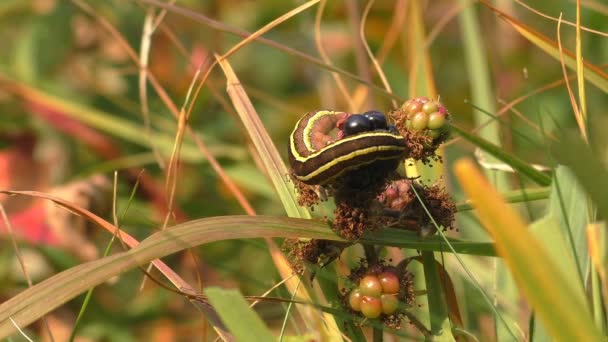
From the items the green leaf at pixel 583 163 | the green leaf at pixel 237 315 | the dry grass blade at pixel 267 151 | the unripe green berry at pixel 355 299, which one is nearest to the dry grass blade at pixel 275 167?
the dry grass blade at pixel 267 151

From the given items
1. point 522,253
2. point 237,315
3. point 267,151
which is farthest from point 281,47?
point 522,253

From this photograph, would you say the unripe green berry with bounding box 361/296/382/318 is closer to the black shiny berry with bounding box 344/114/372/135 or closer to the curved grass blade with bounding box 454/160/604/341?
the black shiny berry with bounding box 344/114/372/135

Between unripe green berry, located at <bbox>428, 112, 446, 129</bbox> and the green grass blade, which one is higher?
unripe green berry, located at <bbox>428, 112, 446, 129</bbox>

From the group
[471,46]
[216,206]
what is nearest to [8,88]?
[216,206]

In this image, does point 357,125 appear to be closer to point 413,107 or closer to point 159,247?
point 413,107

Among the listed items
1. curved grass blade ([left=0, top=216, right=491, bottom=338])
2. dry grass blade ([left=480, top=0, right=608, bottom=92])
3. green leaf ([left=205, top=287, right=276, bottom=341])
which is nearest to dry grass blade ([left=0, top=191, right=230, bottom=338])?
curved grass blade ([left=0, top=216, right=491, bottom=338])

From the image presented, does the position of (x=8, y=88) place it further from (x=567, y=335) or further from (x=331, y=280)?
(x=567, y=335)
